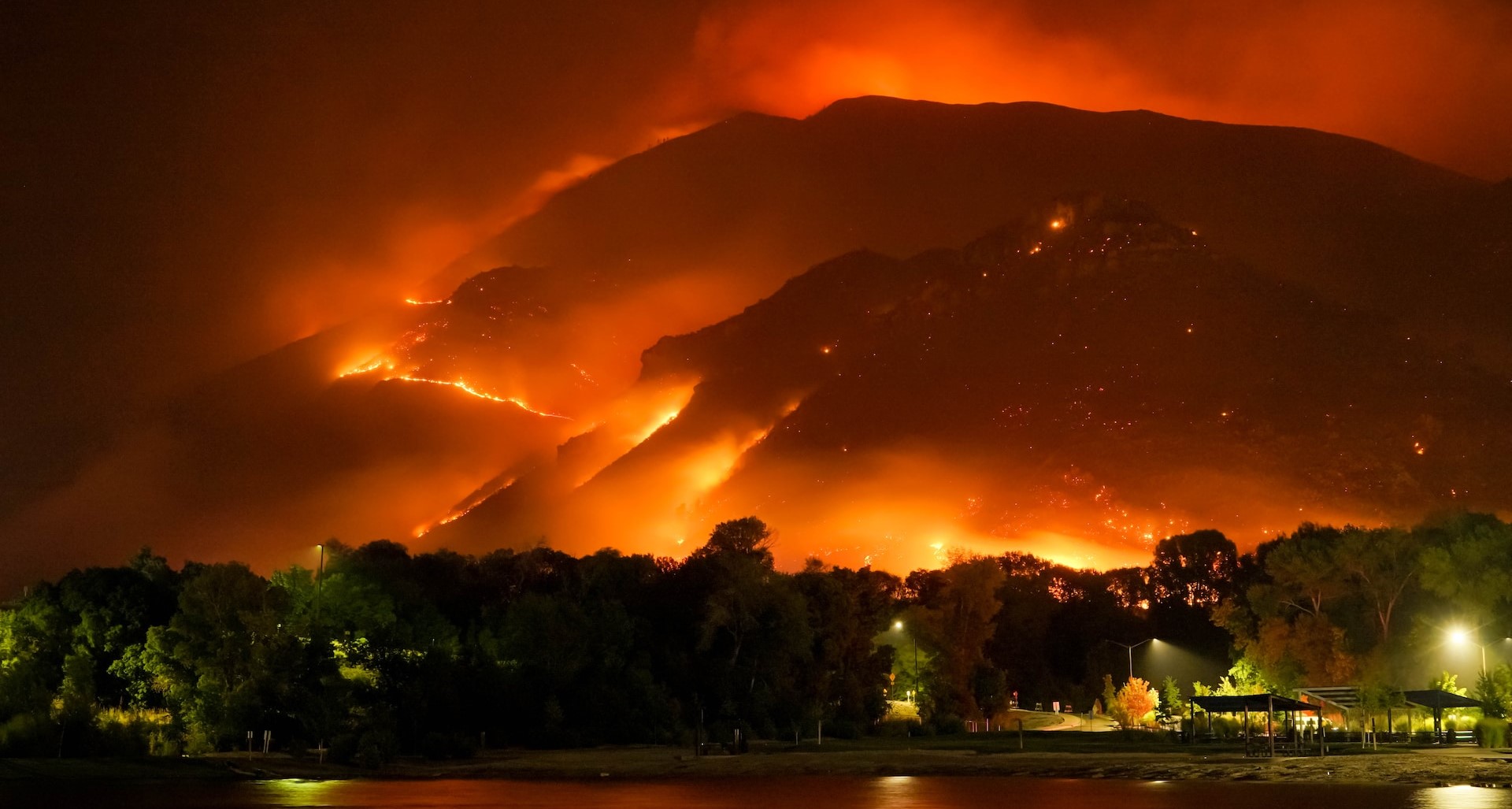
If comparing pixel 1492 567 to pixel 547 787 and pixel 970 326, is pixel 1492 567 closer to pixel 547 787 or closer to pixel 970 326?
pixel 547 787

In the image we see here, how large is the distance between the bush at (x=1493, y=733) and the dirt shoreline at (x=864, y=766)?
209 cm

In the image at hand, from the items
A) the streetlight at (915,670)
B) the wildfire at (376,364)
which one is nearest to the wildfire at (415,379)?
the wildfire at (376,364)

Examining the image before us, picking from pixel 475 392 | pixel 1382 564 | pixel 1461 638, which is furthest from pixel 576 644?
pixel 475 392

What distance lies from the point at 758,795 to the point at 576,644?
29.7m

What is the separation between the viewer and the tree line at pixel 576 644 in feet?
190

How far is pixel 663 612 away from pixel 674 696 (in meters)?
8.90

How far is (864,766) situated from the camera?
5175 centimetres

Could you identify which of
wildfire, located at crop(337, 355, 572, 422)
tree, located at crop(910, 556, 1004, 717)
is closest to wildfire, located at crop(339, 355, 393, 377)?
wildfire, located at crop(337, 355, 572, 422)

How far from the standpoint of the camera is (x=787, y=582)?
262ft

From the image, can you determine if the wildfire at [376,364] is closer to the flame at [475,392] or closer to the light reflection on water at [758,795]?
the flame at [475,392]

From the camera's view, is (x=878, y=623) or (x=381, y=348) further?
(x=381, y=348)

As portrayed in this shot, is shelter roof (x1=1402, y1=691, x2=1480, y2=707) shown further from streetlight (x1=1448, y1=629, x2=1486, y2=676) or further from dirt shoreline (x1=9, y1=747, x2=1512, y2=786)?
streetlight (x1=1448, y1=629, x2=1486, y2=676)

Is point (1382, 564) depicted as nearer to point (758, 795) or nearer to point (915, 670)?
point (915, 670)

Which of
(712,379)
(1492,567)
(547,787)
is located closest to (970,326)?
(712,379)
